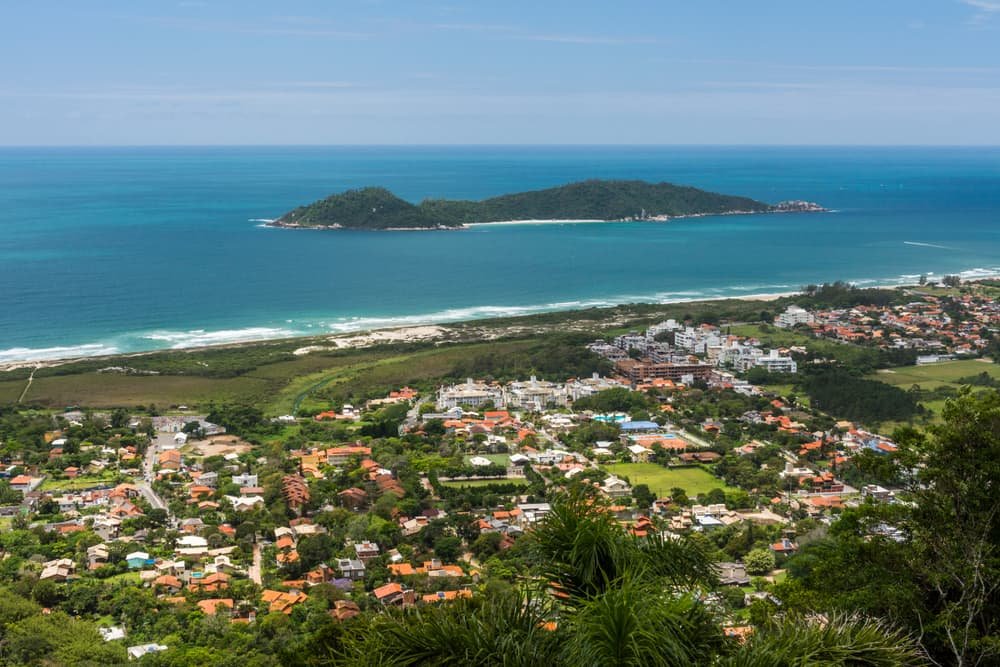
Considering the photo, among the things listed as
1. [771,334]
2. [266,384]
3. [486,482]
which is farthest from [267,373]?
[771,334]

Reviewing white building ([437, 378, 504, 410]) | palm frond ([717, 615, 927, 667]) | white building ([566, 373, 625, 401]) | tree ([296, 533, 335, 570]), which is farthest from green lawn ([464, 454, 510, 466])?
palm frond ([717, 615, 927, 667])

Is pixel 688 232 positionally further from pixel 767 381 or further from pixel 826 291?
pixel 767 381

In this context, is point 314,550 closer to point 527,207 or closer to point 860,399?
point 860,399

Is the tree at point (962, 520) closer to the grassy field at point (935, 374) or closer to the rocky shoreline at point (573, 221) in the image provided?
the grassy field at point (935, 374)

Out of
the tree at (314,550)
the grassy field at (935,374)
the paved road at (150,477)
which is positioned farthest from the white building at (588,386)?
the tree at (314,550)

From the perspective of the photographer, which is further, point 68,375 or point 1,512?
point 68,375

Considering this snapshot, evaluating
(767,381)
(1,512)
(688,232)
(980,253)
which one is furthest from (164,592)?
Answer: (688,232)
